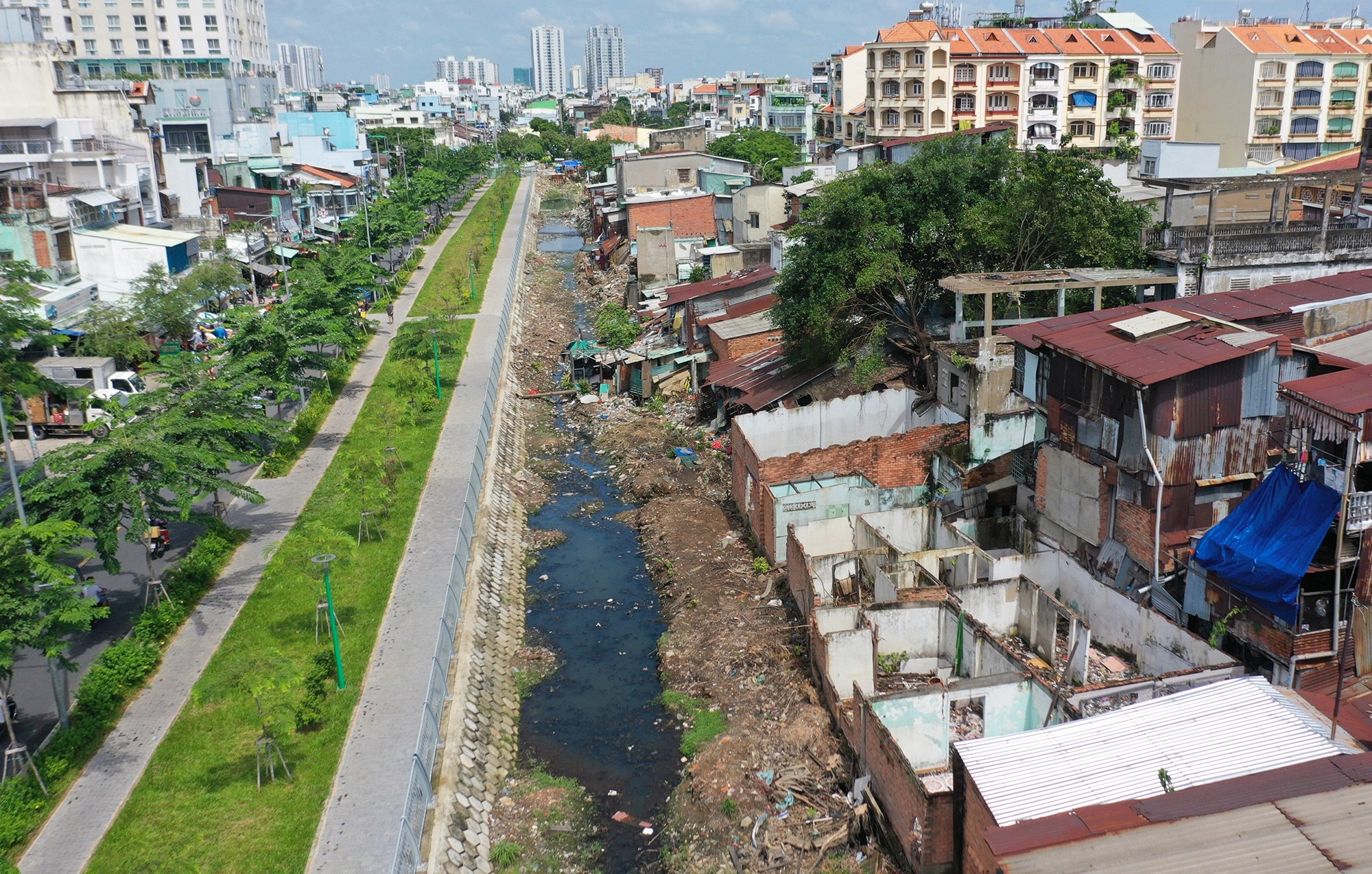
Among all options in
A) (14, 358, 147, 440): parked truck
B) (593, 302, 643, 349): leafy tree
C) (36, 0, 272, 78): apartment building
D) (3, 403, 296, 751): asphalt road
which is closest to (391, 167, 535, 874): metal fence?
(3, 403, 296, 751): asphalt road

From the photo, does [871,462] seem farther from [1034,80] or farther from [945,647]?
[1034,80]

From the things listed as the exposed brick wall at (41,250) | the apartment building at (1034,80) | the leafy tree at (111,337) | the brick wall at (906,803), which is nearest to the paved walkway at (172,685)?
the brick wall at (906,803)

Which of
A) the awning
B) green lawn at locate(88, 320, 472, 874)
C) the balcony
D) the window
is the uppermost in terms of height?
the window

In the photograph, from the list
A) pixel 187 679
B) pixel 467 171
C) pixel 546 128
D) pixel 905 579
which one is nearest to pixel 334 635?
pixel 187 679

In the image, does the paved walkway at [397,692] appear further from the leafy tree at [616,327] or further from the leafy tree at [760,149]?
the leafy tree at [760,149]

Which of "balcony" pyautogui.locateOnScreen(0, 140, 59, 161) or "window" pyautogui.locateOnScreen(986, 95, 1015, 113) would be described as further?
"window" pyautogui.locateOnScreen(986, 95, 1015, 113)

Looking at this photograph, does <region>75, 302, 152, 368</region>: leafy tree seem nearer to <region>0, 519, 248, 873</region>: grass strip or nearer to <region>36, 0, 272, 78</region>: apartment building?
<region>0, 519, 248, 873</region>: grass strip
